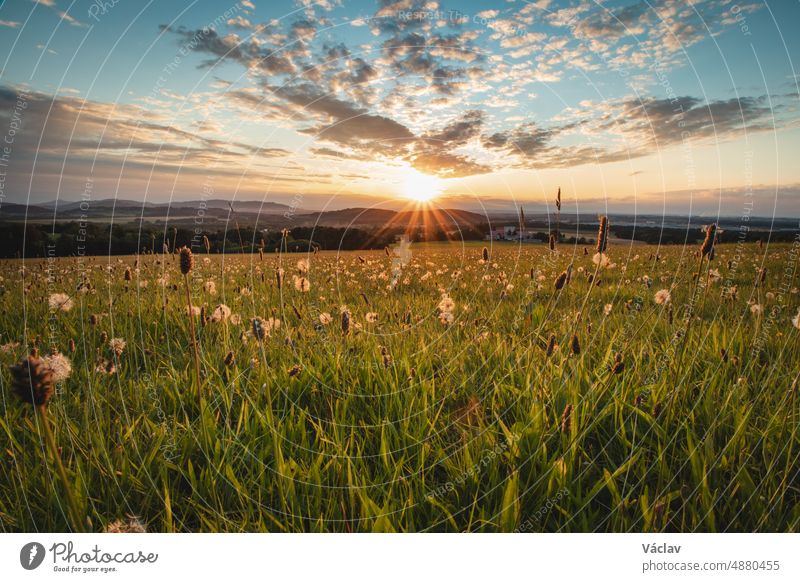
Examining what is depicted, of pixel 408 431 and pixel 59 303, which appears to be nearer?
pixel 408 431

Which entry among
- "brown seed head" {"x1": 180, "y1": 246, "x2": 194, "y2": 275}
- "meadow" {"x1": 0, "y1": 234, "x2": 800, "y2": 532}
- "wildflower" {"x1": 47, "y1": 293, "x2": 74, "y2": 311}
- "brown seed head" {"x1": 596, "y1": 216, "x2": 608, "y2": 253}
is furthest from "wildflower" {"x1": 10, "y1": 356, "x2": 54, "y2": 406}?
"wildflower" {"x1": 47, "y1": 293, "x2": 74, "y2": 311}

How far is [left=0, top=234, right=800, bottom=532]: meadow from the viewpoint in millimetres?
1974

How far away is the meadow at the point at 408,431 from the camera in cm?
197

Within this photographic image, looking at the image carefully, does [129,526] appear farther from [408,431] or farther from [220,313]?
[220,313]

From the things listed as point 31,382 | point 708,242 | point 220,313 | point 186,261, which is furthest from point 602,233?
point 220,313

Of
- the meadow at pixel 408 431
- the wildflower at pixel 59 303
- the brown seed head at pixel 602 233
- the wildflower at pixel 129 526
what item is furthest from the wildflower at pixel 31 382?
the wildflower at pixel 59 303

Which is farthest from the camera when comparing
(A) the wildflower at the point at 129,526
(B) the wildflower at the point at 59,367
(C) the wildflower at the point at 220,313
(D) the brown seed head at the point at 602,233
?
(C) the wildflower at the point at 220,313

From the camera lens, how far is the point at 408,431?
2498mm

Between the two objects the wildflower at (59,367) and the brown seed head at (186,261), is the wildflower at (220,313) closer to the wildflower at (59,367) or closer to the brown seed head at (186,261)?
the wildflower at (59,367)

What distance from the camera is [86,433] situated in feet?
7.90

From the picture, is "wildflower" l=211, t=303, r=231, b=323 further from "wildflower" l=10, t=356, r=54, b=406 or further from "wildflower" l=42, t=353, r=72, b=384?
"wildflower" l=10, t=356, r=54, b=406

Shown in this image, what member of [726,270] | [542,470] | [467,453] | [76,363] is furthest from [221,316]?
[726,270]

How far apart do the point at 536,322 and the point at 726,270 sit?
4803mm

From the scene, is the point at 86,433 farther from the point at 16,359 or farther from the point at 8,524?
the point at 16,359
